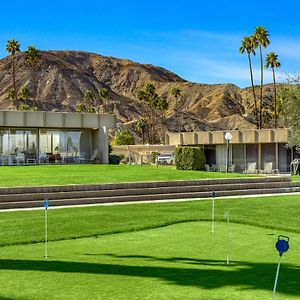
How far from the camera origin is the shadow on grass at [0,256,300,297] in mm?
6367

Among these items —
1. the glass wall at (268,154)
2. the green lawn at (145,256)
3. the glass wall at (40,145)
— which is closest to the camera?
the green lawn at (145,256)

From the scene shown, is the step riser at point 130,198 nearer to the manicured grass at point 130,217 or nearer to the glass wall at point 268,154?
the manicured grass at point 130,217

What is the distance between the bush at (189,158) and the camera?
35531 mm

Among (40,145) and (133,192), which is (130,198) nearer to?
(133,192)

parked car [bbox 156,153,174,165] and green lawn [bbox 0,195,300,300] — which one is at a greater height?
parked car [bbox 156,153,174,165]

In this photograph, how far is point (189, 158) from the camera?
3572 centimetres

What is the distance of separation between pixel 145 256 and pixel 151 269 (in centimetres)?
115

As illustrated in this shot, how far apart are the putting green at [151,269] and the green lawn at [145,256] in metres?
0.01

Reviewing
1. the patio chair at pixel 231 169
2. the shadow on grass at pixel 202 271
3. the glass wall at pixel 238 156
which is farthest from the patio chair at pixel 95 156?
the shadow on grass at pixel 202 271

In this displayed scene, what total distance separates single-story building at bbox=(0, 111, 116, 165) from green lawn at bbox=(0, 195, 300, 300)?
23.0 metres

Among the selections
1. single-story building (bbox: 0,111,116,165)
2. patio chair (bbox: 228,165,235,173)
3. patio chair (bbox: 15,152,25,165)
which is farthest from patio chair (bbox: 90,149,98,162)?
patio chair (bbox: 228,165,235,173)

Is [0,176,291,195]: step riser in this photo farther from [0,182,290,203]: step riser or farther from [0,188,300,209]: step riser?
[0,188,300,209]: step riser

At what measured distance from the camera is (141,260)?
795 centimetres

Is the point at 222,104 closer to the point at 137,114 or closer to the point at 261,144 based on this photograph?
the point at 137,114
